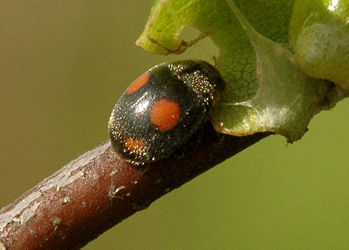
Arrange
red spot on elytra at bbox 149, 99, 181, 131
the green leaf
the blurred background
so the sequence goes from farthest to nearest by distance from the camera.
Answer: the blurred background → red spot on elytra at bbox 149, 99, 181, 131 → the green leaf

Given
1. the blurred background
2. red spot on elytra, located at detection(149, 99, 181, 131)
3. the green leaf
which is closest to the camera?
the green leaf

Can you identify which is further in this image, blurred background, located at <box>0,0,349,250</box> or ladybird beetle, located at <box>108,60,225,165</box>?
blurred background, located at <box>0,0,349,250</box>

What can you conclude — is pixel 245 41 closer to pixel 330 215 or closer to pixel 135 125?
pixel 135 125

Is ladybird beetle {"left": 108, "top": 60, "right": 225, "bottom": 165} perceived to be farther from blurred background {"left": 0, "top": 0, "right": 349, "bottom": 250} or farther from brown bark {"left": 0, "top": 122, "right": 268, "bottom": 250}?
blurred background {"left": 0, "top": 0, "right": 349, "bottom": 250}

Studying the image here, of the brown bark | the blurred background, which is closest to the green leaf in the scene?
the brown bark

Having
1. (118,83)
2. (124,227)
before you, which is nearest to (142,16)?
(118,83)
